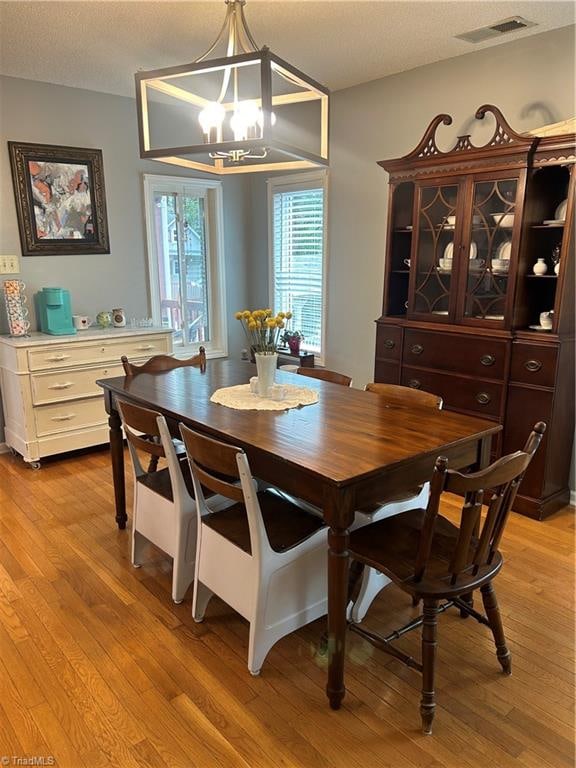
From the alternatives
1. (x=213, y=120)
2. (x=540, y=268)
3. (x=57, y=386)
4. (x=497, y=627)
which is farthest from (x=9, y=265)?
(x=497, y=627)

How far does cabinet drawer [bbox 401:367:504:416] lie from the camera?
3219mm

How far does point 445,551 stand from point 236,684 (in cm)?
88

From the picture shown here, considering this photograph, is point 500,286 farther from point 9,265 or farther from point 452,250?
point 9,265

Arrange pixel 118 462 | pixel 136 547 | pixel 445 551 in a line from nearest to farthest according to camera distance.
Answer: pixel 445 551
pixel 136 547
pixel 118 462

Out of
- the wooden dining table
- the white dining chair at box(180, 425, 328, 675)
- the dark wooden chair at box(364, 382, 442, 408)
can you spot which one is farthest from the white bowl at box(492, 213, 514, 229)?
the white dining chair at box(180, 425, 328, 675)

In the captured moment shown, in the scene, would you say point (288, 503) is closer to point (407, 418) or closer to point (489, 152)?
point (407, 418)

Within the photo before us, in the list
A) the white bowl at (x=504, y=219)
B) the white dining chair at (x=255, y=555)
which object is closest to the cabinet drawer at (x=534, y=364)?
the white bowl at (x=504, y=219)

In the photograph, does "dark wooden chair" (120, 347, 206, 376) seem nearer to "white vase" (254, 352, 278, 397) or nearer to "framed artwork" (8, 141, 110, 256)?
"white vase" (254, 352, 278, 397)

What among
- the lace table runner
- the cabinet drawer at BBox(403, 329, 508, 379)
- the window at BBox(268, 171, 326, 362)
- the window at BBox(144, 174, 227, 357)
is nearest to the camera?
the lace table runner

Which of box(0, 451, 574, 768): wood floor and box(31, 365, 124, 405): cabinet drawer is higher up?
box(31, 365, 124, 405): cabinet drawer

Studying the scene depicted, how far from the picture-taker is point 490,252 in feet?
10.5

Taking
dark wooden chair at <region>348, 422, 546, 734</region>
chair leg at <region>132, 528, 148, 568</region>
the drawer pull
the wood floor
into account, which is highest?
the drawer pull

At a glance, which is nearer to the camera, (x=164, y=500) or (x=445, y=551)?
(x=445, y=551)

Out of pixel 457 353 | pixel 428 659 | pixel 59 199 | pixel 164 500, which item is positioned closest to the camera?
pixel 428 659
